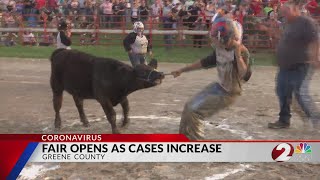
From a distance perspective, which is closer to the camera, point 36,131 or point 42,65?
point 36,131

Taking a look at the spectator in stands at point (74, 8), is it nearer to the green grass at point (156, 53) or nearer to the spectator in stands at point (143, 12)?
the green grass at point (156, 53)

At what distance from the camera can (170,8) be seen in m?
18.5

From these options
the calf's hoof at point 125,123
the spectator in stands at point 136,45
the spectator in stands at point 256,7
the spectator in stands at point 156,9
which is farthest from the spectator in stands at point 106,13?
the calf's hoof at point 125,123

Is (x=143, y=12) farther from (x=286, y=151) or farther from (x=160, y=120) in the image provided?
(x=286, y=151)

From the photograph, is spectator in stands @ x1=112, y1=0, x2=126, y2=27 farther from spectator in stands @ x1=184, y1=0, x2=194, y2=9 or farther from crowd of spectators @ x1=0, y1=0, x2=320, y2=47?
spectator in stands @ x1=184, y1=0, x2=194, y2=9

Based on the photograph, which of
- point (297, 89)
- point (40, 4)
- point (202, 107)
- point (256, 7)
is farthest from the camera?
point (40, 4)

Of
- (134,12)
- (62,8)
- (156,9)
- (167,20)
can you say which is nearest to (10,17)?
(62,8)

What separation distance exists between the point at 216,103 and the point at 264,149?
1657mm

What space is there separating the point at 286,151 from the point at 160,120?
3.70 metres

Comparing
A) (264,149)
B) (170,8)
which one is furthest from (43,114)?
(170,8)

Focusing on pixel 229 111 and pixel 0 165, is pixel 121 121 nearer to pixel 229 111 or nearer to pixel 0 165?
pixel 229 111

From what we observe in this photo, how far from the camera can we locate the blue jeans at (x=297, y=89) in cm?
772

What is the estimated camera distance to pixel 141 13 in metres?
18.5

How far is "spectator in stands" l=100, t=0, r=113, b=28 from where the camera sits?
61.5 feet
